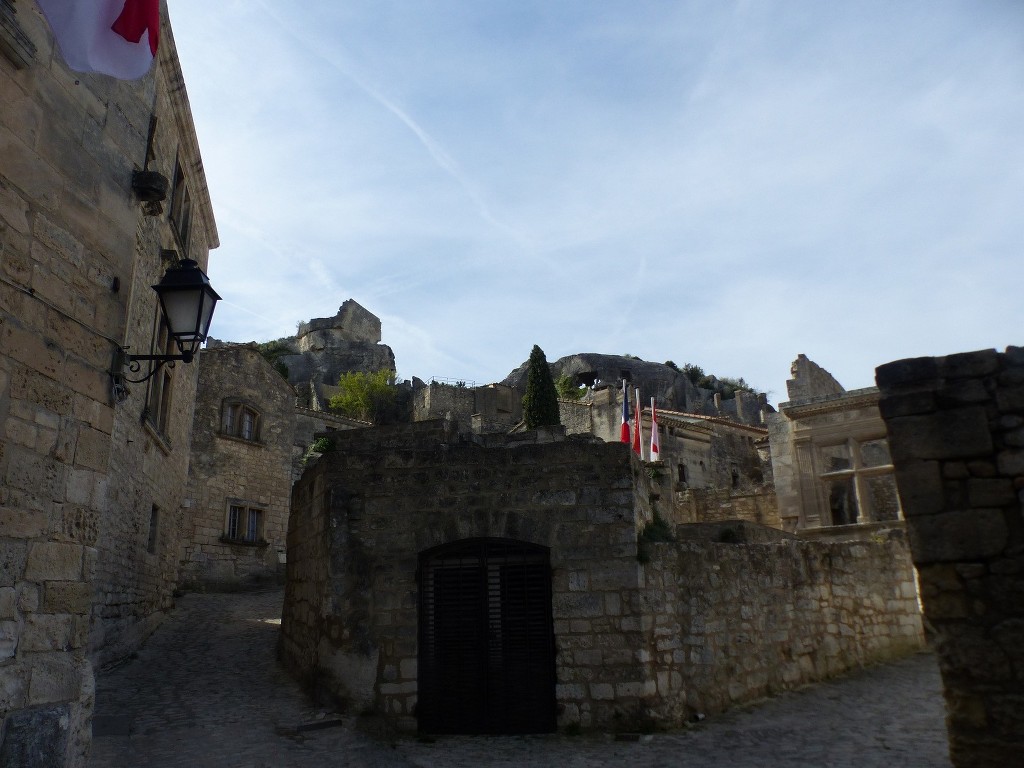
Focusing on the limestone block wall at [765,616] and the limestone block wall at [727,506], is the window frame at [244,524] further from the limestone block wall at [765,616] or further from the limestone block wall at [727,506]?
the limestone block wall at [765,616]

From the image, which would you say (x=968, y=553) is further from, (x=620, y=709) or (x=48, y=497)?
(x=48, y=497)

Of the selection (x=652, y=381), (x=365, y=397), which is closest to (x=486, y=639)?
(x=365, y=397)

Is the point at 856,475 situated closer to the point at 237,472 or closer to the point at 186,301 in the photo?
the point at 237,472

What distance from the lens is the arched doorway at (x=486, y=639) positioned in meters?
7.79

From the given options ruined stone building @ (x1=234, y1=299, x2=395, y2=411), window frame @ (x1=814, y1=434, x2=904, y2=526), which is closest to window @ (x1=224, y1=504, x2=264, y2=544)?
window frame @ (x1=814, y1=434, x2=904, y2=526)

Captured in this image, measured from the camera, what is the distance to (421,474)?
28.1 ft

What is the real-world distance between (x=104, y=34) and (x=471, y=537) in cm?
567

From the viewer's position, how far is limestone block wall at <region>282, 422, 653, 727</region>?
776cm

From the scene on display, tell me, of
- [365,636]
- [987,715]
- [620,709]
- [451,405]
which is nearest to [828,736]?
[620,709]

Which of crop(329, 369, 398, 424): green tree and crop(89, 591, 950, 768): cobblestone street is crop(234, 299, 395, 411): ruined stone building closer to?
crop(329, 369, 398, 424): green tree

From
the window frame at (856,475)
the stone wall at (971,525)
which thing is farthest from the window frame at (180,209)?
the window frame at (856,475)

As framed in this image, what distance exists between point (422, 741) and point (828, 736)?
13.2 ft

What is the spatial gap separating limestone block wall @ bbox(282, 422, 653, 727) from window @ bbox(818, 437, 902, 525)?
12.3m

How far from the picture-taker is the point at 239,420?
70.8 feet
